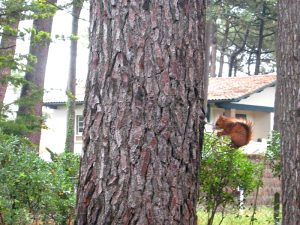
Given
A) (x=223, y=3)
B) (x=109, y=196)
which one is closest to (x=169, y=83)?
(x=109, y=196)

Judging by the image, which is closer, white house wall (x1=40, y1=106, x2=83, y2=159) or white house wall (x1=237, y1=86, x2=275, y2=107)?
white house wall (x1=237, y1=86, x2=275, y2=107)

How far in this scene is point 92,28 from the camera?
2986mm

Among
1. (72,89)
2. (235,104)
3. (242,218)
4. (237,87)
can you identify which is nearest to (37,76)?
(72,89)

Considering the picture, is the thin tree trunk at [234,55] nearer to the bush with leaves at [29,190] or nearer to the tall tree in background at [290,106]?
Answer: the tall tree in background at [290,106]

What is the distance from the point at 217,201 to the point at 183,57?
3.52m

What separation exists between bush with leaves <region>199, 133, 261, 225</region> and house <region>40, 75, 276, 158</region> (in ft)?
61.4

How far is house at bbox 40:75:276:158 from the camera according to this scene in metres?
25.7

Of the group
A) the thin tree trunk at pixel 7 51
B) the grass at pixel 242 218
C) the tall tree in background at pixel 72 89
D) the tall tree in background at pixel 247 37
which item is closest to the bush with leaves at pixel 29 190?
the grass at pixel 242 218

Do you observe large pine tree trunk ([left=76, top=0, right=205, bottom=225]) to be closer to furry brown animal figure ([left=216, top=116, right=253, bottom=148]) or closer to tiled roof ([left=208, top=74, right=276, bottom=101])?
furry brown animal figure ([left=216, top=116, right=253, bottom=148])

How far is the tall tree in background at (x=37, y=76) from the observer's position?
10.3 meters

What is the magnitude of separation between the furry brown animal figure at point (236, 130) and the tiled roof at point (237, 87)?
18.2 meters

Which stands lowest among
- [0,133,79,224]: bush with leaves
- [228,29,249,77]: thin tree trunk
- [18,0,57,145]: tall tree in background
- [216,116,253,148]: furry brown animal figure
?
[0,133,79,224]: bush with leaves

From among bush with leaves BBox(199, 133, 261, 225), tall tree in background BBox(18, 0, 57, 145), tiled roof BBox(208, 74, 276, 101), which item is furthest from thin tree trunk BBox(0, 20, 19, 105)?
tiled roof BBox(208, 74, 276, 101)

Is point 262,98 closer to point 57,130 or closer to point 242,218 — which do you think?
point 57,130
